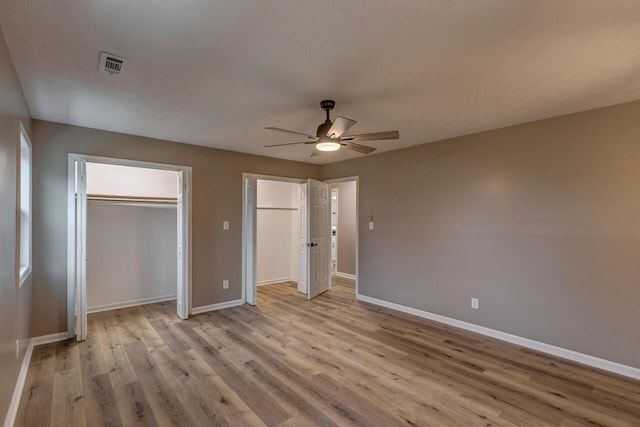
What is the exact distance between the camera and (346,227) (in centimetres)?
715

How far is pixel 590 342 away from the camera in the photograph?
120 inches

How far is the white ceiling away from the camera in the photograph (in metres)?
1.62

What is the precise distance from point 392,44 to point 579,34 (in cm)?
109

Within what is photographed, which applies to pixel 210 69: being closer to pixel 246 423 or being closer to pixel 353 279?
pixel 246 423

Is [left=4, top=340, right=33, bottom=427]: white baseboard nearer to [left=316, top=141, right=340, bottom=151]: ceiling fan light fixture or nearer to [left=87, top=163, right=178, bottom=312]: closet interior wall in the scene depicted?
[left=87, top=163, right=178, bottom=312]: closet interior wall

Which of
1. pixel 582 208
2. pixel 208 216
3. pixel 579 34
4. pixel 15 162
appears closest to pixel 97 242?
pixel 208 216

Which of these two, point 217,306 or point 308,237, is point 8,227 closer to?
point 217,306

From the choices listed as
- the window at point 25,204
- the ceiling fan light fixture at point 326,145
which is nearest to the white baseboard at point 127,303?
the window at point 25,204

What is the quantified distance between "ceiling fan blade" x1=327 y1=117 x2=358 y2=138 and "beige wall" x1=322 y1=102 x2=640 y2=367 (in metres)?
2.14

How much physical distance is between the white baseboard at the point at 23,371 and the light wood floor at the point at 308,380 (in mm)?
54

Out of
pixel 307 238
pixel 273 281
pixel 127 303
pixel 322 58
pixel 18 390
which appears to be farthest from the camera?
pixel 273 281

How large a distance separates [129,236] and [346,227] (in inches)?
169

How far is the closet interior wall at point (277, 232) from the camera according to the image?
20.8 ft

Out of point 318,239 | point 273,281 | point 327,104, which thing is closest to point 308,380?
point 327,104
